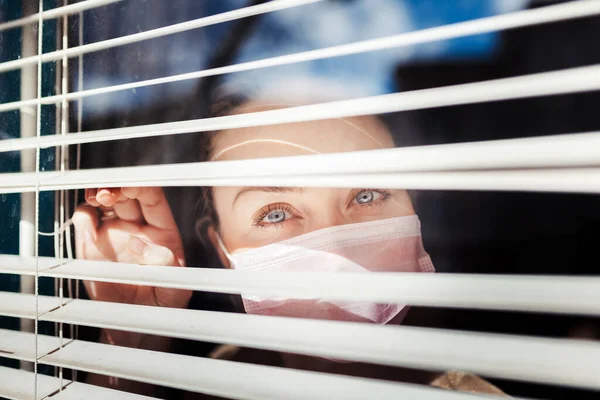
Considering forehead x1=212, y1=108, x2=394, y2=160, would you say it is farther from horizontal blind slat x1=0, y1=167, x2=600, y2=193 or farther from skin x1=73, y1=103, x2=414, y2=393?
horizontal blind slat x1=0, y1=167, x2=600, y2=193

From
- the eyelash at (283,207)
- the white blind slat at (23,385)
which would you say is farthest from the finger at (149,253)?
the white blind slat at (23,385)

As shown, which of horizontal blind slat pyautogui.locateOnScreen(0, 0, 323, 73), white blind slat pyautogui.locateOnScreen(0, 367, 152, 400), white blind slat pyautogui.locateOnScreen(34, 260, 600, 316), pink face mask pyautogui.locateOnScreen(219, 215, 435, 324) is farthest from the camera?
pink face mask pyautogui.locateOnScreen(219, 215, 435, 324)

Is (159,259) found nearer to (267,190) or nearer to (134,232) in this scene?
(134,232)

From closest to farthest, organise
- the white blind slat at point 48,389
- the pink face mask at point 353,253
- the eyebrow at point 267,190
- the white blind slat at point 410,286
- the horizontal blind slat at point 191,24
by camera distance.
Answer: the white blind slat at point 410,286
the horizontal blind slat at point 191,24
the white blind slat at point 48,389
the pink face mask at point 353,253
the eyebrow at point 267,190

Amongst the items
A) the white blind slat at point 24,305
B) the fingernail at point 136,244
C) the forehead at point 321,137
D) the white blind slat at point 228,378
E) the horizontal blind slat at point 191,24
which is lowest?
the white blind slat at point 228,378

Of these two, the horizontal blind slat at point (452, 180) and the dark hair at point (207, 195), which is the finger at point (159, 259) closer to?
the dark hair at point (207, 195)

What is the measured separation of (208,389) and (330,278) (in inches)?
9.2

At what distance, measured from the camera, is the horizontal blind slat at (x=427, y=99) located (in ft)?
1.37

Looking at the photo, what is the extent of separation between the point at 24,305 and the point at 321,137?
69 cm

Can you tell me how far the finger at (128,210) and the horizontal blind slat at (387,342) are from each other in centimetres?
44

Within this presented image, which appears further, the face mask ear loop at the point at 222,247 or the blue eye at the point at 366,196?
the face mask ear loop at the point at 222,247

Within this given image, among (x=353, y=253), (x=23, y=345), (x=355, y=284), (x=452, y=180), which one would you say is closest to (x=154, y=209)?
(x=23, y=345)

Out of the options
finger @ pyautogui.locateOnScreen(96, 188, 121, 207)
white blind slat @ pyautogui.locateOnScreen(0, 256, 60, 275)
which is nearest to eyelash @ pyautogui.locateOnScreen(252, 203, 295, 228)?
finger @ pyautogui.locateOnScreen(96, 188, 121, 207)

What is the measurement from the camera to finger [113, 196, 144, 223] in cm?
106
